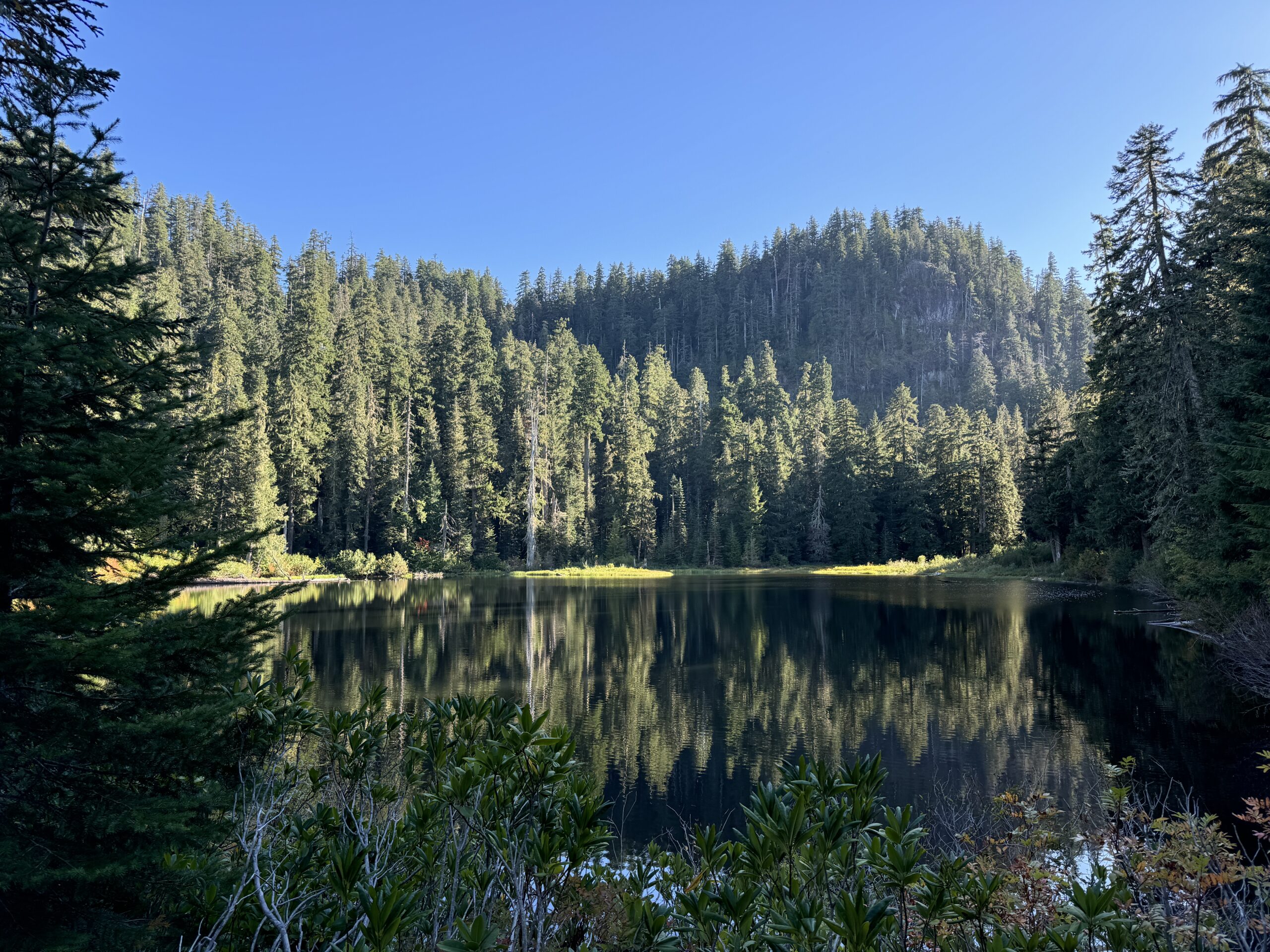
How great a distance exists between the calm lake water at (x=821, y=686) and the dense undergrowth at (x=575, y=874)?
3978 mm

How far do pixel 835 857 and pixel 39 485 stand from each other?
4.12 meters

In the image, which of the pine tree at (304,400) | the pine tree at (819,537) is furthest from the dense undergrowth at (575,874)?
the pine tree at (819,537)

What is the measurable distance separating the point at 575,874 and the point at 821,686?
40.9 feet

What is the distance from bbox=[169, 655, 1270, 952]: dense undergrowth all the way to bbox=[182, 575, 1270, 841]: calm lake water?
3.98m

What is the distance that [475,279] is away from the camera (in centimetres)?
11344

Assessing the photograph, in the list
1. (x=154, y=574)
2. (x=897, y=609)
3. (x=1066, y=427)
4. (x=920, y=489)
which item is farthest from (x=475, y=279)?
(x=154, y=574)

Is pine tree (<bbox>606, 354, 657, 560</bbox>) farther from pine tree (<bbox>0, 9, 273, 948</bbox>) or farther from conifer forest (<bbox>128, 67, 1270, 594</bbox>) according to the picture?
pine tree (<bbox>0, 9, 273, 948</bbox>)

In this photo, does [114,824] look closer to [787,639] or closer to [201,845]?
[201,845]

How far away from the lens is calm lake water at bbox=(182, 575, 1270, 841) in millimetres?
9859

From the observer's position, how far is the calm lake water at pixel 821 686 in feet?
32.3

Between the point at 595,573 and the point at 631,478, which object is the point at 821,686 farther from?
the point at 631,478

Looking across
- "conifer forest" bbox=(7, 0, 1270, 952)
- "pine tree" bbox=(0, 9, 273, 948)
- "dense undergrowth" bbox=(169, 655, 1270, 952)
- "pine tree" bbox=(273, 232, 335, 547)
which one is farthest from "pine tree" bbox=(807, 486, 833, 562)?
"pine tree" bbox=(0, 9, 273, 948)

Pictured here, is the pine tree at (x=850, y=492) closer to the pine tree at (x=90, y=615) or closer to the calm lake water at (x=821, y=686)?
the calm lake water at (x=821, y=686)

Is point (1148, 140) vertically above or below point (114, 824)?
above
